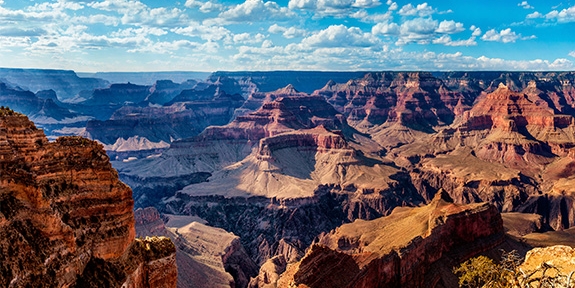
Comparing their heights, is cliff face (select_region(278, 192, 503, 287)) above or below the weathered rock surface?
above

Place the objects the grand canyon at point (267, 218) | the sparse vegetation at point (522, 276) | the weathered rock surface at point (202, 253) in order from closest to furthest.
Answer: the sparse vegetation at point (522, 276), the grand canyon at point (267, 218), the weathered rock surface at point (202, 253)

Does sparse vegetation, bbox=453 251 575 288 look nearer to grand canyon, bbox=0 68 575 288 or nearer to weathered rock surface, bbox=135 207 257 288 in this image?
grand canyon, bbox=0 68 575 288

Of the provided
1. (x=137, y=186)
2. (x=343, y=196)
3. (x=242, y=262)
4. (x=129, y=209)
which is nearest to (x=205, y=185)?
(x=137, y=186)

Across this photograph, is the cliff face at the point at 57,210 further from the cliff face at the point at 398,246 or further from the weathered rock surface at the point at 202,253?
the weathered rock surface at the point at 202,253

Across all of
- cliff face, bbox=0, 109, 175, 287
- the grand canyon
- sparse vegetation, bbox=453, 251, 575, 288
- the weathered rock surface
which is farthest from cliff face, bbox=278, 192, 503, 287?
sparse vegetation, bbox=453, 251, 575, 288

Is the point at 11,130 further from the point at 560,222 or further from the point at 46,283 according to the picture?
the point at 560,222

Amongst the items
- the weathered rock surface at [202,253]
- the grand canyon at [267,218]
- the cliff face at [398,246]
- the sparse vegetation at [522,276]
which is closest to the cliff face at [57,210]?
the grand canyon at [267,218]

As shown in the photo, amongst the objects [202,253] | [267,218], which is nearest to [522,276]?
[202,253]
